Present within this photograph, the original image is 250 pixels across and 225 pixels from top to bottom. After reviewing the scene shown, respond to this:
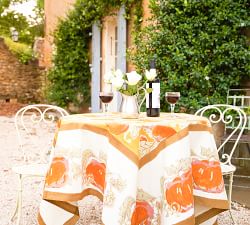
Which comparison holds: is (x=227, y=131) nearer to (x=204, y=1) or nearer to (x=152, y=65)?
(x=204, y=1)

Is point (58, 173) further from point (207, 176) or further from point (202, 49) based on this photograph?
point (202, 49)

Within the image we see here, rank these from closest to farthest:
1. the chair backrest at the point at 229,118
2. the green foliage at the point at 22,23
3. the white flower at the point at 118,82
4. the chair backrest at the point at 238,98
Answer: the white flower at the point at 118,82 < the chair backrest at the point at 229,118 < the chair backrest at the point at 238,98 < the green foliage at the point at 22,23

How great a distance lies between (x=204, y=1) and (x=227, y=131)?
1702 mm

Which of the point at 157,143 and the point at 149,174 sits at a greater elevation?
the point at 157,143

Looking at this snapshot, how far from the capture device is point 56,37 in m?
9.52

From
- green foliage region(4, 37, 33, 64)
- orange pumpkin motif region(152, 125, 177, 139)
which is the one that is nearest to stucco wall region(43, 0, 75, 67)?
green foliage region(4, 37, 33, 64)

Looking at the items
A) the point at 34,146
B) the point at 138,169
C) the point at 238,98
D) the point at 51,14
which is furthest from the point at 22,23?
the point at 138,169

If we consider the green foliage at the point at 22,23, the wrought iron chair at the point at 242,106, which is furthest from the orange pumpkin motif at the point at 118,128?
the green foliage at the point at 22,23

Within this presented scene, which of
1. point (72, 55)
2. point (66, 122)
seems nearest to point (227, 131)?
point (66, 122)

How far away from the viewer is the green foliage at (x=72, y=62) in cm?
915

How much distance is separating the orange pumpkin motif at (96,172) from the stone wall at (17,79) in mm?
11010

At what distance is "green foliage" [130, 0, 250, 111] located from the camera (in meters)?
5.27

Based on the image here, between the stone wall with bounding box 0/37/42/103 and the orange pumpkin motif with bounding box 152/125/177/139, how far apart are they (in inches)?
442

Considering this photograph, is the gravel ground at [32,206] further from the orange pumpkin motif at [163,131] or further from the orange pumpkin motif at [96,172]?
the orange pumpkin motif at [163,131]
